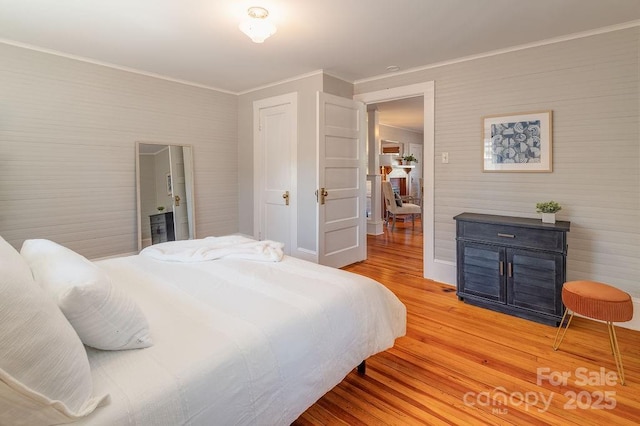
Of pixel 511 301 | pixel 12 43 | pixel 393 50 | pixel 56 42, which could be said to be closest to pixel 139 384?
pixel 511 301

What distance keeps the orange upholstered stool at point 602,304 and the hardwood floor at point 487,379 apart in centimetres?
23

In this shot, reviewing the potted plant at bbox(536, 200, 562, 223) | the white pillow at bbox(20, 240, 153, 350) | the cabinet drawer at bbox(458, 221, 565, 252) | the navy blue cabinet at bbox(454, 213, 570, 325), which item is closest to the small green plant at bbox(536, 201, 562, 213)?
→ the potted plant at bbox(536, 200, 562, 223)

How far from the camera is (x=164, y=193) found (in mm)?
4117

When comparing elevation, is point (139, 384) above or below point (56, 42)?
below

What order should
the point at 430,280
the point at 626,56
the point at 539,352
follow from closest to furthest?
the point at 539,352, the point at 626,56, the point at 430,280

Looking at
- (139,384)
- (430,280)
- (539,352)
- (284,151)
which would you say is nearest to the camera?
(139,384)

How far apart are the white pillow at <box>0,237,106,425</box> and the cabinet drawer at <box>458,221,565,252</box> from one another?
114 inches

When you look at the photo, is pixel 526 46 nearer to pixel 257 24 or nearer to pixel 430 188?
pixel 430 188

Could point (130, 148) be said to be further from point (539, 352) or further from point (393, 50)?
point (539, 352)

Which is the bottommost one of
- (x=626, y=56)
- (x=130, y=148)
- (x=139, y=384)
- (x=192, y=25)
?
(x=139, y=384)

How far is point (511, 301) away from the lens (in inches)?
111

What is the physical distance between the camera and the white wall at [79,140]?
3080mm

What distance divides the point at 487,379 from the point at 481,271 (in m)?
1.20

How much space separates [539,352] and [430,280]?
4.94 ft
